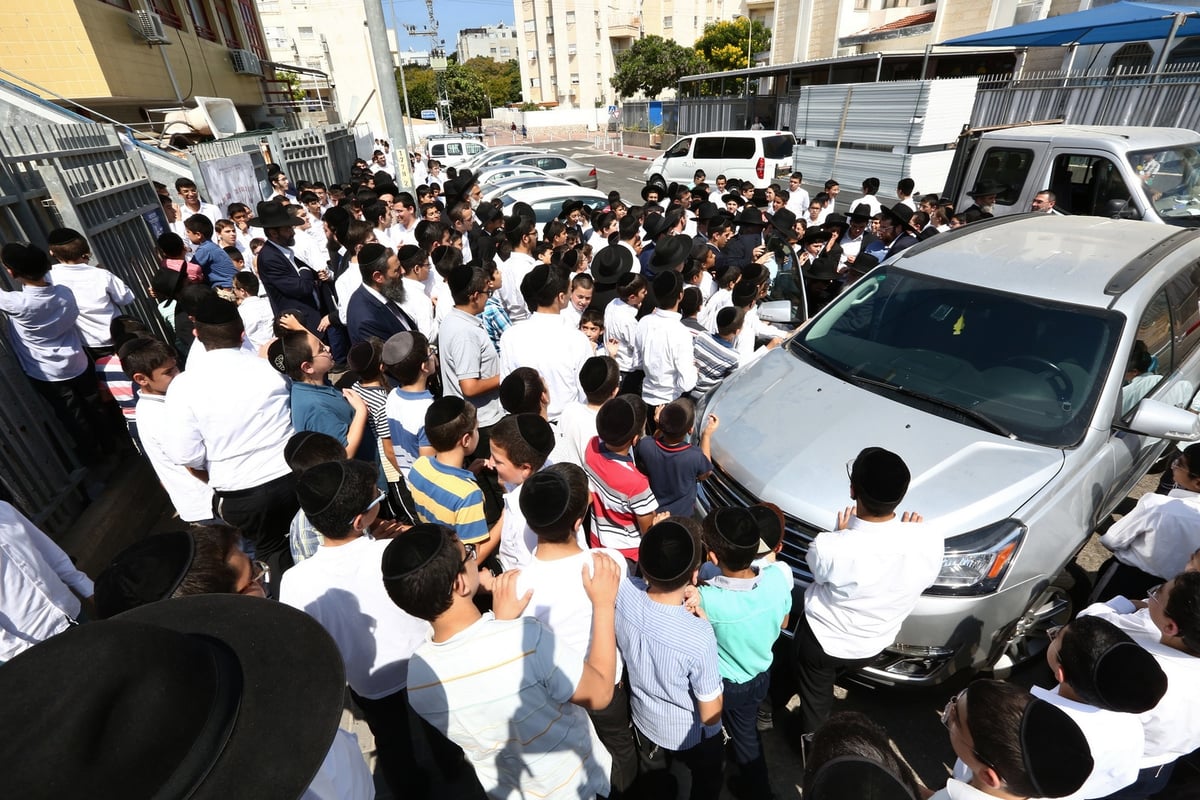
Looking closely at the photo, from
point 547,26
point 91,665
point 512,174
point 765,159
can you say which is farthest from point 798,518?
point 547,26

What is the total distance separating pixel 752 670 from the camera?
2328 mm

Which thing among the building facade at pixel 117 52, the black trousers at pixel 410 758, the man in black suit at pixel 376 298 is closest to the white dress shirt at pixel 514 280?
the man in black suit at pixel 376 298

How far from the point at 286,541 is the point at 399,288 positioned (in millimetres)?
2041

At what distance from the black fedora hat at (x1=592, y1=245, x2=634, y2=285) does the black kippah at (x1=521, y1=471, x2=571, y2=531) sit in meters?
3.05

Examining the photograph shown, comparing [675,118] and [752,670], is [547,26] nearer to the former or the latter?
[675,118]

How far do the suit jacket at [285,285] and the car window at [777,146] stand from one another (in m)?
13.9

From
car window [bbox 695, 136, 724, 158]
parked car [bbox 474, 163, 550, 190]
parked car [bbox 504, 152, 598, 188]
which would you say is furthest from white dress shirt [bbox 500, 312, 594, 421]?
car window [bbox 695, 136, 724, 158]

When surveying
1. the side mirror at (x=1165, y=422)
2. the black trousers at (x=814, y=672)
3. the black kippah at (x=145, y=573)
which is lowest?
the black trousers at (x=814, y=672)

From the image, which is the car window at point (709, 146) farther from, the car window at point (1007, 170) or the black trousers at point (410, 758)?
the black trousers at point (410, 758)

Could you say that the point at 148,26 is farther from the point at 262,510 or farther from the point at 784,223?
the point at 262,510

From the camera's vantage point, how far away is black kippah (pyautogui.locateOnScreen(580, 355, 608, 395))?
3.06 metres

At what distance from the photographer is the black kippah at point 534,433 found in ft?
8.20

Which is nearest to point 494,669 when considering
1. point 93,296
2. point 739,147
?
point 93,296

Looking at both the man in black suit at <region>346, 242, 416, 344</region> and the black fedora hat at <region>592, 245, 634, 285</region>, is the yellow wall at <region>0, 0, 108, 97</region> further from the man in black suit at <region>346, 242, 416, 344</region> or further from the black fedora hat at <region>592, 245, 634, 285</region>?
the black fedora hat at <region>592, 245, 634, 285</region>
